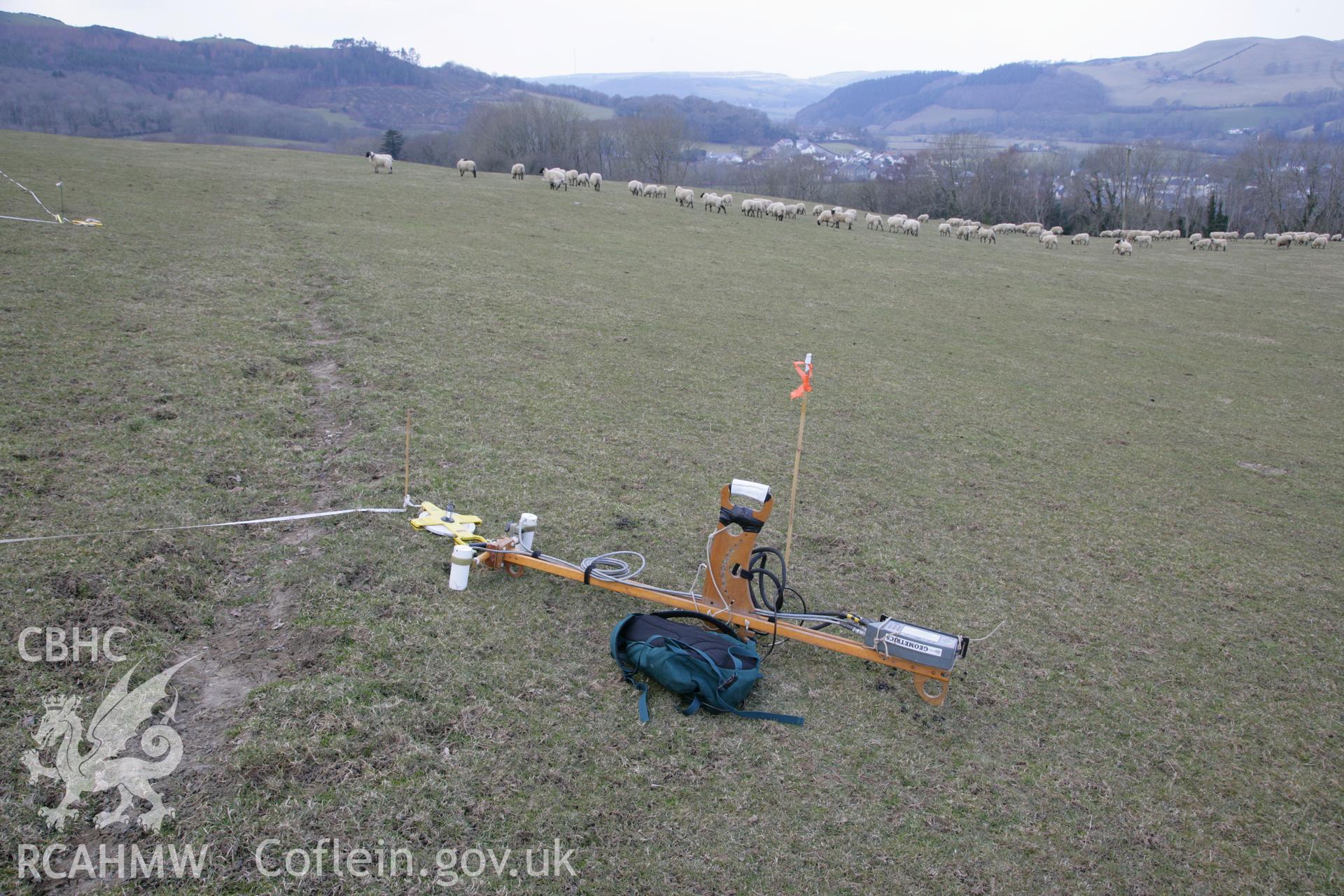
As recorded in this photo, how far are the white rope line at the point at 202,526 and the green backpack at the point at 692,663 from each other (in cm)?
256

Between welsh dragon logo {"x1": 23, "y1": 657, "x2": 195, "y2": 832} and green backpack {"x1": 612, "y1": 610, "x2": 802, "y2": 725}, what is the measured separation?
230 cm

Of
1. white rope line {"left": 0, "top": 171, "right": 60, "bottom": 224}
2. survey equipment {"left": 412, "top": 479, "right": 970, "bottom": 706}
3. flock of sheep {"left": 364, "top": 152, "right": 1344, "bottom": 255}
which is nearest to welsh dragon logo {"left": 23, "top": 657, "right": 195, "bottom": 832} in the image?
survey equipment {"left": 412, "top": 479, "right": 970, "bottom": 706}

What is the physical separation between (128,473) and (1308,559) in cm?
1069

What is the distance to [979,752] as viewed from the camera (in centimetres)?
415

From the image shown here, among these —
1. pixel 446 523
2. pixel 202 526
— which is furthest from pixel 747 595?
pixel 202 526

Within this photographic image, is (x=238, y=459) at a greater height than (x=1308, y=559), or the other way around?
(x=238, y=459)

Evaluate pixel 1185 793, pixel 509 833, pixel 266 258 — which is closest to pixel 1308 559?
pixel 1185 793

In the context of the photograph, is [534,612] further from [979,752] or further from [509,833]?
[979,752]

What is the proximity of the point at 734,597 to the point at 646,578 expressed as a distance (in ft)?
3.07

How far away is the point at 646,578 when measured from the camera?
559cm

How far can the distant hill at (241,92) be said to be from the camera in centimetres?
7862

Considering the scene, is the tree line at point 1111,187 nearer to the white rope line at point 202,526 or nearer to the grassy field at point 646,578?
the grassy field at point 646,578

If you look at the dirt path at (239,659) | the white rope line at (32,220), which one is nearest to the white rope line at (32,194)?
the white rope line at (32,220)

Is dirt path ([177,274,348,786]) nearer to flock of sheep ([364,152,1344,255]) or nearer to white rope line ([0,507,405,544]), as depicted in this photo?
white rope line ([0,507,405,544])
